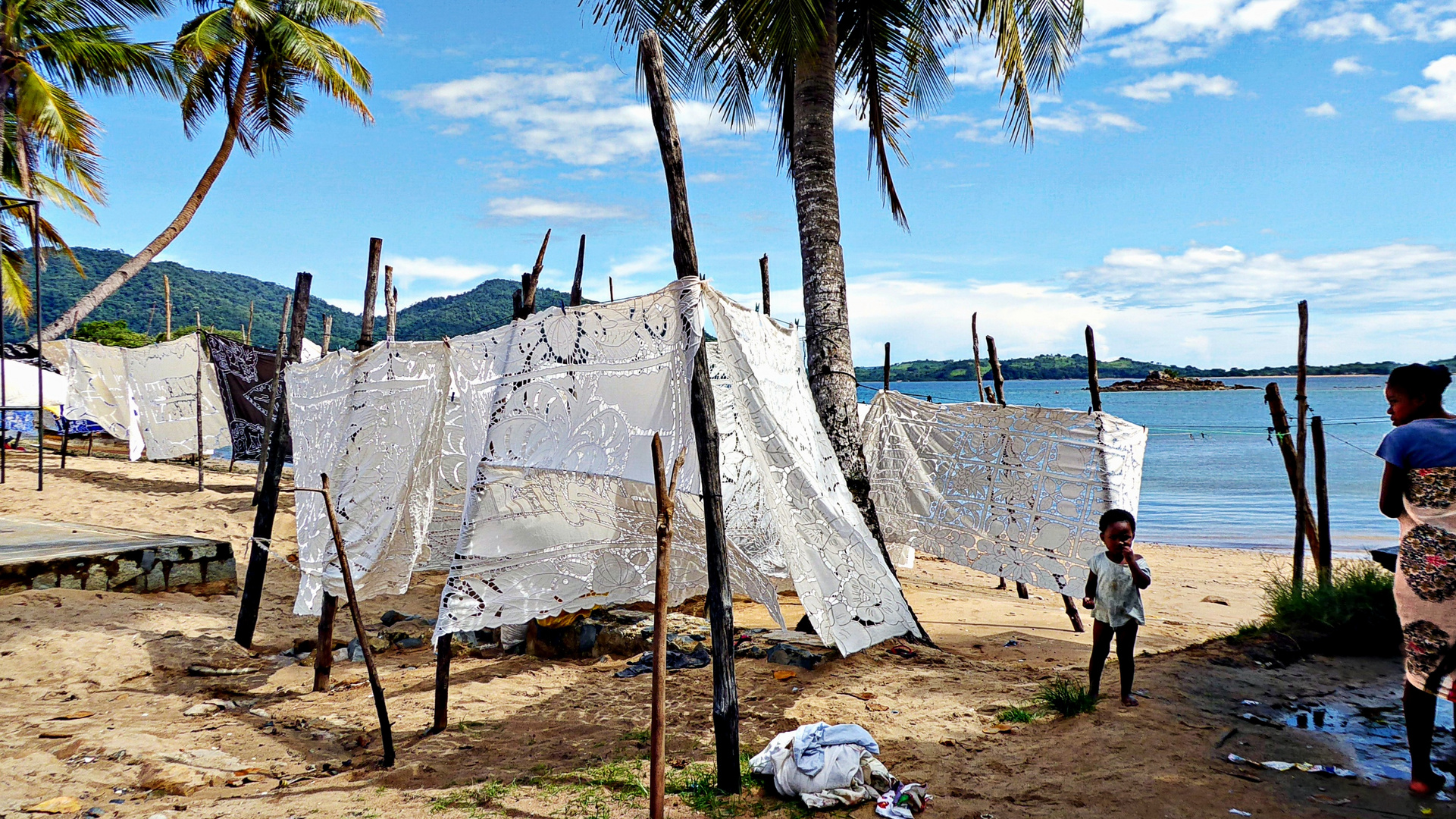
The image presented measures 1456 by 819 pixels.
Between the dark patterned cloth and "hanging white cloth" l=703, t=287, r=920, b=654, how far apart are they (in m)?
10.4

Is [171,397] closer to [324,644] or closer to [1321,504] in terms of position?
[324,644]

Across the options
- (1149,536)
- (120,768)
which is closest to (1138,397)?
(1149,536)

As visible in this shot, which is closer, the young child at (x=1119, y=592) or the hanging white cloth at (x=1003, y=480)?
the young child at (x=1119, y=592)

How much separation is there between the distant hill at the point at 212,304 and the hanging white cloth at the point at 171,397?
42.2 meters

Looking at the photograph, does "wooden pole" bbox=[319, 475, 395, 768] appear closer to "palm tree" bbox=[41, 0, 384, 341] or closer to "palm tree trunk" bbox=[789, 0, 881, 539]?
"palm tree trunk" bbox=[789, 0, 881, 539]

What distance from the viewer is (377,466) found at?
554cm

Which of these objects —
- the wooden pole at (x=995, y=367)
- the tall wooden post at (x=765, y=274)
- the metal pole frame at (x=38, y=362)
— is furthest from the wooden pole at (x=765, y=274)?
the metal pole frame at (x=38, y=362)

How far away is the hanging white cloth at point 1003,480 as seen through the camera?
6.70 meters

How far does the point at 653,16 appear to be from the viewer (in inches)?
309

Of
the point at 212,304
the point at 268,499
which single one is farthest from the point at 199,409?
Answer: the point at 212,304

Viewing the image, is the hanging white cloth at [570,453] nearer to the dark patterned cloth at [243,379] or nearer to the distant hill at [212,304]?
the dark patterned cloth at [243,379]

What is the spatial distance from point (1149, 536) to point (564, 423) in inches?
647

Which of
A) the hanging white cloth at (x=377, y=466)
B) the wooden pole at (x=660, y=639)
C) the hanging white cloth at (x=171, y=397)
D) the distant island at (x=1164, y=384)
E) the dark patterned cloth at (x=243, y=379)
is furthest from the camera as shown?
the distant island at (x=1164, y=384)

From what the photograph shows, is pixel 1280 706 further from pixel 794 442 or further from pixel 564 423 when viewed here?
pixel 564 423
